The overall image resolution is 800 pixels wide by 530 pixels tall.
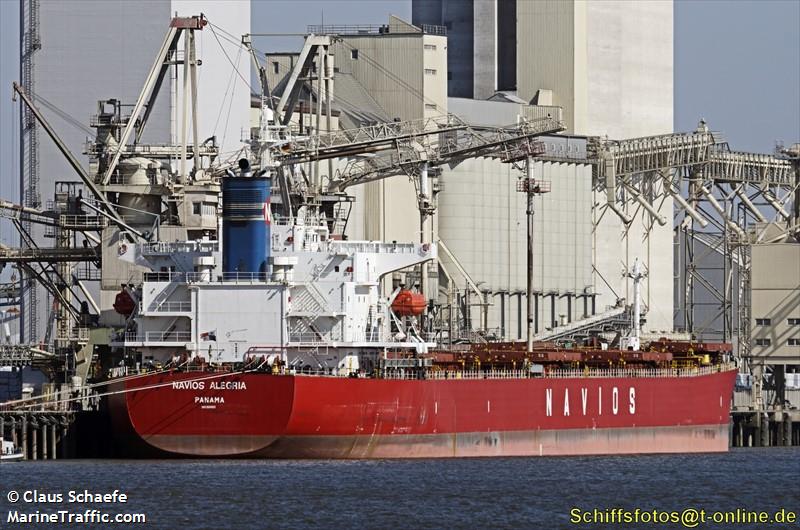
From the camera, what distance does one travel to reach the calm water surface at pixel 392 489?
44281 millimetres

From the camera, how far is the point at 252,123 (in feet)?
284

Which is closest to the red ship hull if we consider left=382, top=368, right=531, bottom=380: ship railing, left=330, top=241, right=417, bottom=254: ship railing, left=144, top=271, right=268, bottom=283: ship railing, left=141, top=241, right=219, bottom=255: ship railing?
left=382, top=368, right=531, bottom=380: ship railing

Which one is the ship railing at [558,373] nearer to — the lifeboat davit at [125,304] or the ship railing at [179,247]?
the ship railing at [179,247]

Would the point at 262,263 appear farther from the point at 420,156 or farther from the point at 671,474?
the point at 420,156

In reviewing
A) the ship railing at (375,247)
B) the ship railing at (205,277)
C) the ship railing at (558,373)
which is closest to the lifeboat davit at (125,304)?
the ship railing at (205,277)

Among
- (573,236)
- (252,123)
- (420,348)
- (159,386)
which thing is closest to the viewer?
(159,386)

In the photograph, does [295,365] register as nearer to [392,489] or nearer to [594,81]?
[392,489]

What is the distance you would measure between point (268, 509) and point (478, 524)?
4617mm

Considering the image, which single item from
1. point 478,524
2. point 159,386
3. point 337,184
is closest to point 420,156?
point 337,184

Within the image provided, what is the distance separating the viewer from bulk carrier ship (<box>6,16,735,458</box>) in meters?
53.7

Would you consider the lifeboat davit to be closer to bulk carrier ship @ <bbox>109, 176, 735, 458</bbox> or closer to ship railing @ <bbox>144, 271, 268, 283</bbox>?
bulk carrier ship @ <bbox>109, 176, 735, 458</bbox>

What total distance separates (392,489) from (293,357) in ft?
25.6

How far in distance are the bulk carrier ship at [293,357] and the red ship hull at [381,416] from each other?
2.0 inches

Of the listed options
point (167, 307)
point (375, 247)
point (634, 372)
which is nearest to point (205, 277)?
point (167, 307)
